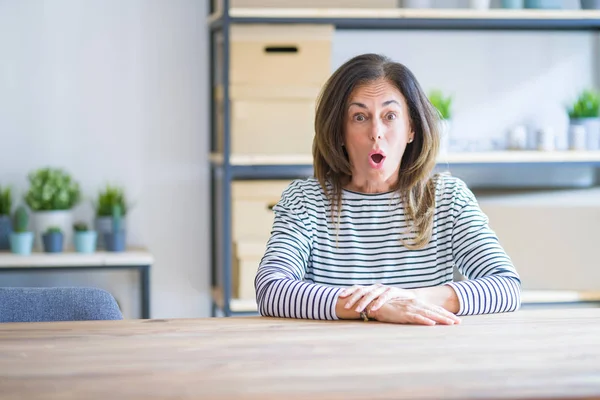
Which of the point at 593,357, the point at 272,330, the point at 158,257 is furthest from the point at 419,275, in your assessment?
the point at 158,257

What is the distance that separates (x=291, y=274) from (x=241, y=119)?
136 centimetres

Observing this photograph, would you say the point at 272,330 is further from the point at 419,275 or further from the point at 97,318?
the point at 419,275

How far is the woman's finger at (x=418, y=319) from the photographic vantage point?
1.48 meters

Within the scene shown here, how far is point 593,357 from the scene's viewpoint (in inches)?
48.6

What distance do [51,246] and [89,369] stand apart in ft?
6.42

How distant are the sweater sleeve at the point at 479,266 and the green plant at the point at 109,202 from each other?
1614 millimetres

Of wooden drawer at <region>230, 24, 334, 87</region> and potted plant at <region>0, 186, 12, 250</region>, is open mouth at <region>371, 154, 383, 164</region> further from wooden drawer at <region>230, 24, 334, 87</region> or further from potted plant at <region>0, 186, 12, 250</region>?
potted plant at <region>0, 186, 12, 250</region>

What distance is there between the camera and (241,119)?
118 inches

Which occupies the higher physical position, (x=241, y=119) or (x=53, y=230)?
(x=241, y=119)

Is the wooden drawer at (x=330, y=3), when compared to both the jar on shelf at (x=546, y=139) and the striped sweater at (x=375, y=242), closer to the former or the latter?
the jar on shelf at (x=546, y=139)

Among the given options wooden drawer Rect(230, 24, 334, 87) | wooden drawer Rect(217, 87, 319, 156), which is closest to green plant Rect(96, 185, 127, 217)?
wooden drawer Rect(217, 87, 319, 156)

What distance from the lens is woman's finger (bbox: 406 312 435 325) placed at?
1480mm

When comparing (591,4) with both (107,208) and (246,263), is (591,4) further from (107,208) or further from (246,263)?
(107,208)

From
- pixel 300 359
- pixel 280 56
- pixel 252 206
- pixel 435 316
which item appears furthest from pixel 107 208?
pixel 300 359
